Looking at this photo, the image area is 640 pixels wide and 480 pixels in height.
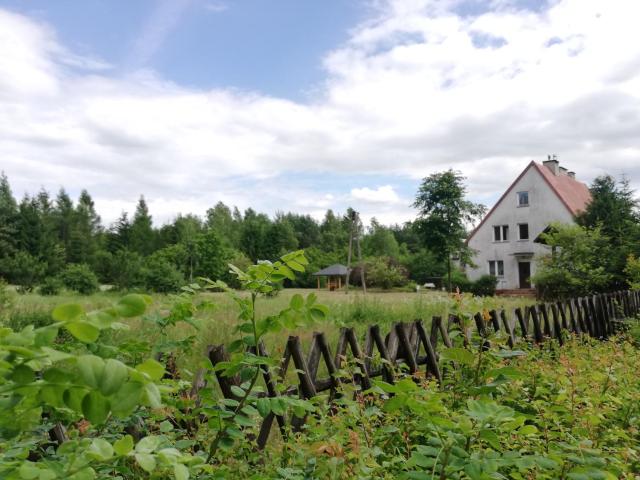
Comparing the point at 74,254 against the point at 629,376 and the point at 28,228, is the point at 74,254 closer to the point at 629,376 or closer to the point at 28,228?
the point at 28,228

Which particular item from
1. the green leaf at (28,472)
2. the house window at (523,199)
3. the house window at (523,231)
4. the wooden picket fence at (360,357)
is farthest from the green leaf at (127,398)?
the house window at (523,231)

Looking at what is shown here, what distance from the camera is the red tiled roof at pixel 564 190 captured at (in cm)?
3080

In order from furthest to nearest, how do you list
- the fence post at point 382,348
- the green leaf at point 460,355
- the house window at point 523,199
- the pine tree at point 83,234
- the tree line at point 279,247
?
the pine tree at point 83,234, the house window at point 523,199, the tree line at point 279,247, the fence post at point 382,348, the green leaf at point 460,355

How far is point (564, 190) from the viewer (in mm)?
32312

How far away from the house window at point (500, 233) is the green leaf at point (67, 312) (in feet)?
118

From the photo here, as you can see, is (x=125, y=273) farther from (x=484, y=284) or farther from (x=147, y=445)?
(x=147, y=445)

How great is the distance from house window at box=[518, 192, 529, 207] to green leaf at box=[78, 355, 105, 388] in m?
35.3

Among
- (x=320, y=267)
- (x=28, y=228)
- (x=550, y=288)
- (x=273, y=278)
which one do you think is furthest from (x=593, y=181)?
(x=28, y=228)

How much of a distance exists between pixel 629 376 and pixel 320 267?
53799 mm

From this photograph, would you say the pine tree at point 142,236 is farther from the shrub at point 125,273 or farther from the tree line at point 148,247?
the shrub at point 125,273

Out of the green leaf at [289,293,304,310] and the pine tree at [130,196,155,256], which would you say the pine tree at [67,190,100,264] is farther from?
the green leaf at [289,293,304,310]

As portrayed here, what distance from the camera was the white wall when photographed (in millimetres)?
31359

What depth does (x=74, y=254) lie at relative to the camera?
49.4 m

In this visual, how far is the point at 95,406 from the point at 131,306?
0.16 m
